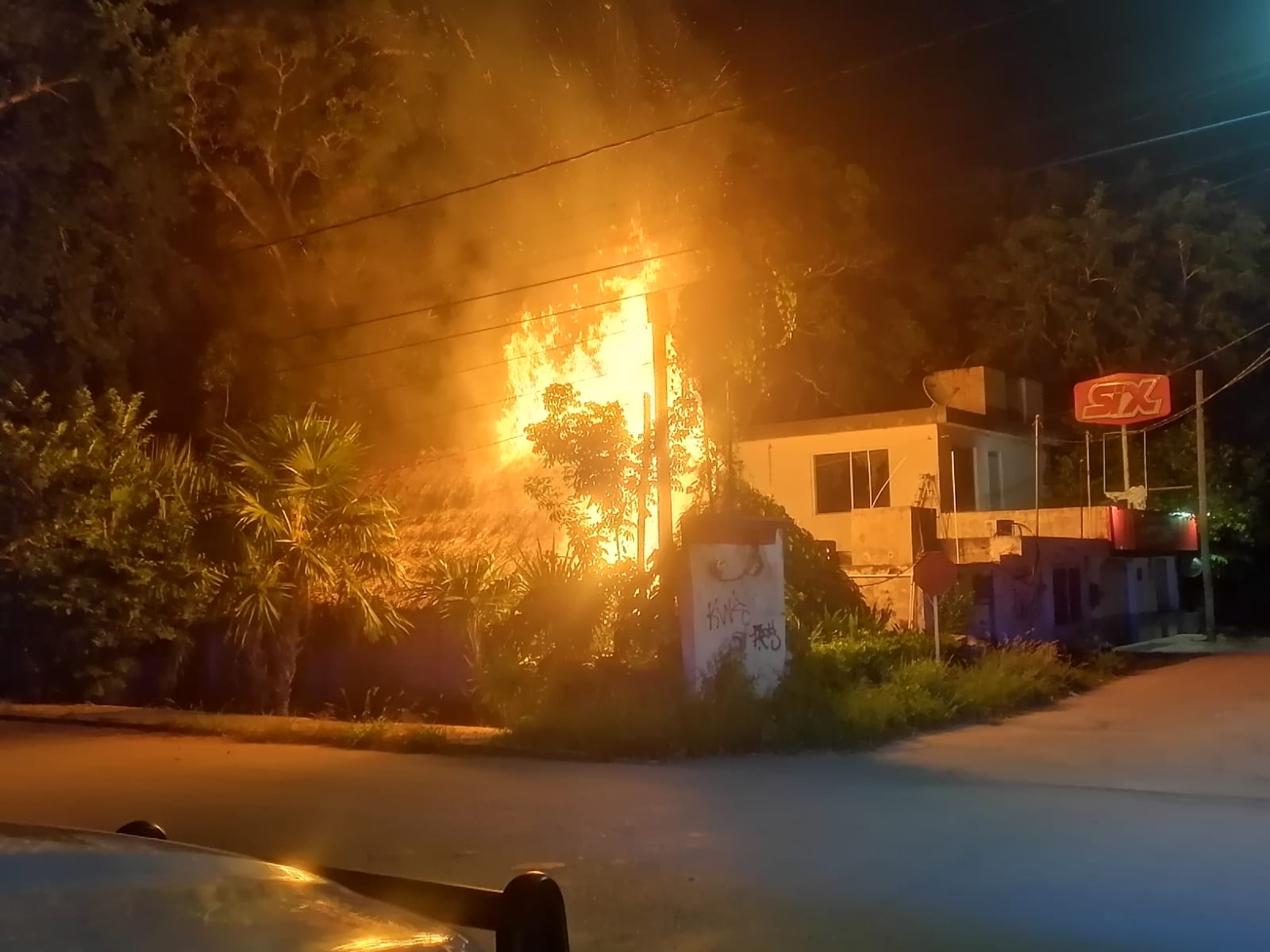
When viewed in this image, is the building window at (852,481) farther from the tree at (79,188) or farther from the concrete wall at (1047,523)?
the tree at (79,188)

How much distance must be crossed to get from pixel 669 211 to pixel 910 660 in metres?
7.86

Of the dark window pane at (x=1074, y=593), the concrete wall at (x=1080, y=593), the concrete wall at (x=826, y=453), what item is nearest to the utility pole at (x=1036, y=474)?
the concrete wall at (x=1080, y=593)

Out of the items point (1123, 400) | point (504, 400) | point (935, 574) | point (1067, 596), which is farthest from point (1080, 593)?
point (504, 400)

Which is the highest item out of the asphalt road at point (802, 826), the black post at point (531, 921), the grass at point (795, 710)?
the black post at point (531, 921)

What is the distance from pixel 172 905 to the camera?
6.17ft

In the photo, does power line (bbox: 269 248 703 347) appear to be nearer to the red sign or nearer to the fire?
the fire

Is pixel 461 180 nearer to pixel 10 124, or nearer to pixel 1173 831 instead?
pixel 10 124

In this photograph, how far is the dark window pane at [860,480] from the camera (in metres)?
27.9

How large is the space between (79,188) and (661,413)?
10.1 meters

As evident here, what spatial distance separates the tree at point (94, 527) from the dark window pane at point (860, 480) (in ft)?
47.1

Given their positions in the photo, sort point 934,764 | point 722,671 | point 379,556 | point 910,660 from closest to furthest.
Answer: point 934,764 < point 722,671 < point 910,660 < point 379,556

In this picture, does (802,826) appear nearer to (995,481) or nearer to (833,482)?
(833,482)

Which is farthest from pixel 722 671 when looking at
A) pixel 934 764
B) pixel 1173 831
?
pixel 1173 831

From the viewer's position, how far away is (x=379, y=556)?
18281 mm
